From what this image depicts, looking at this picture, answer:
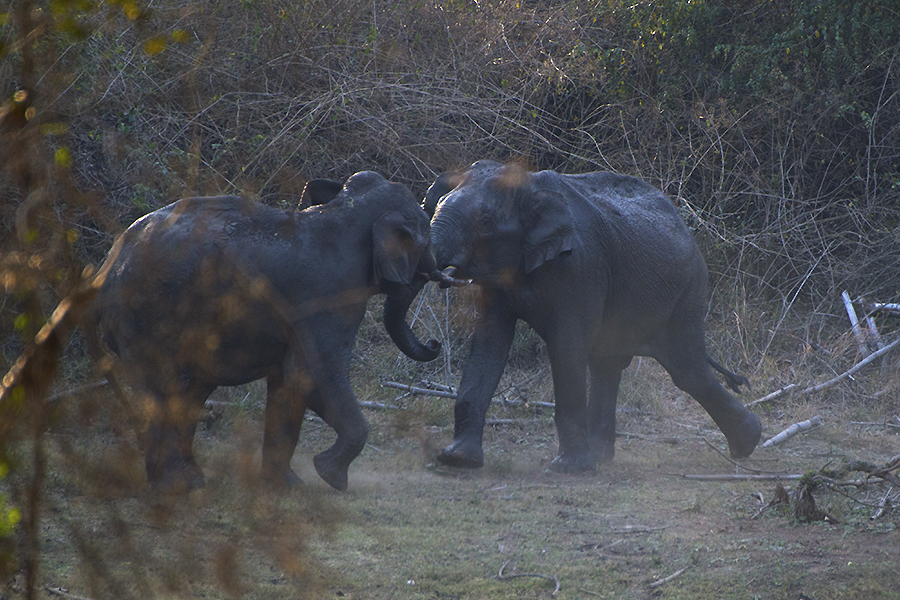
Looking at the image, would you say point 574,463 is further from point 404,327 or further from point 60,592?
point 60,592

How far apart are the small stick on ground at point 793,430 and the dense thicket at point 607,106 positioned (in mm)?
2037

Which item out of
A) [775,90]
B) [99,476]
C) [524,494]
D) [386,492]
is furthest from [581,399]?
[775,90]

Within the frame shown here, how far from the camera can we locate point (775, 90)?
10.7m

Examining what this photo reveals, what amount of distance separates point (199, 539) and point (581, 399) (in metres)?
3.04

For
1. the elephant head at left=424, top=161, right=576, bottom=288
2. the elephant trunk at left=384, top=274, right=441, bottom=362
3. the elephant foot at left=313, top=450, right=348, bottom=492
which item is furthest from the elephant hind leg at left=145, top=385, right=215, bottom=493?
the elephant head at left=424, top=161, right=576, bottom=288

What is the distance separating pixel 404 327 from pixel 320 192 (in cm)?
101

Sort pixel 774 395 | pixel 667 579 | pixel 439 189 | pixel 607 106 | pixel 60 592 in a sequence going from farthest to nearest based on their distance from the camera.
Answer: pixel 607 106 → pixel 774 395 → pixel 439 189 → pixel 667 579 → pixel 60 592

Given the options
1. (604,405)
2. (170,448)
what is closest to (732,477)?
(604,405)

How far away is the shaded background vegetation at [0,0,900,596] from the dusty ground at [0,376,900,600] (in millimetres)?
3119

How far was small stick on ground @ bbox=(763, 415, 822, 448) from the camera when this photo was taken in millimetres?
7715

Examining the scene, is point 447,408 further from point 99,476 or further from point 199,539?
point 99,476

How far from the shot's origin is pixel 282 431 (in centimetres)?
571

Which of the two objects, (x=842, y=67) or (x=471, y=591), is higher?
(x=842, y=67)

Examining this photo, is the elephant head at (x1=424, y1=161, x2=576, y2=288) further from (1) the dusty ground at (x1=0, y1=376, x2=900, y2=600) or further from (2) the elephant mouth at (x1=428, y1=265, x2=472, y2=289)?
(1) the dusty ground at (x1=0, y1=376, x2=900, y2=600)
